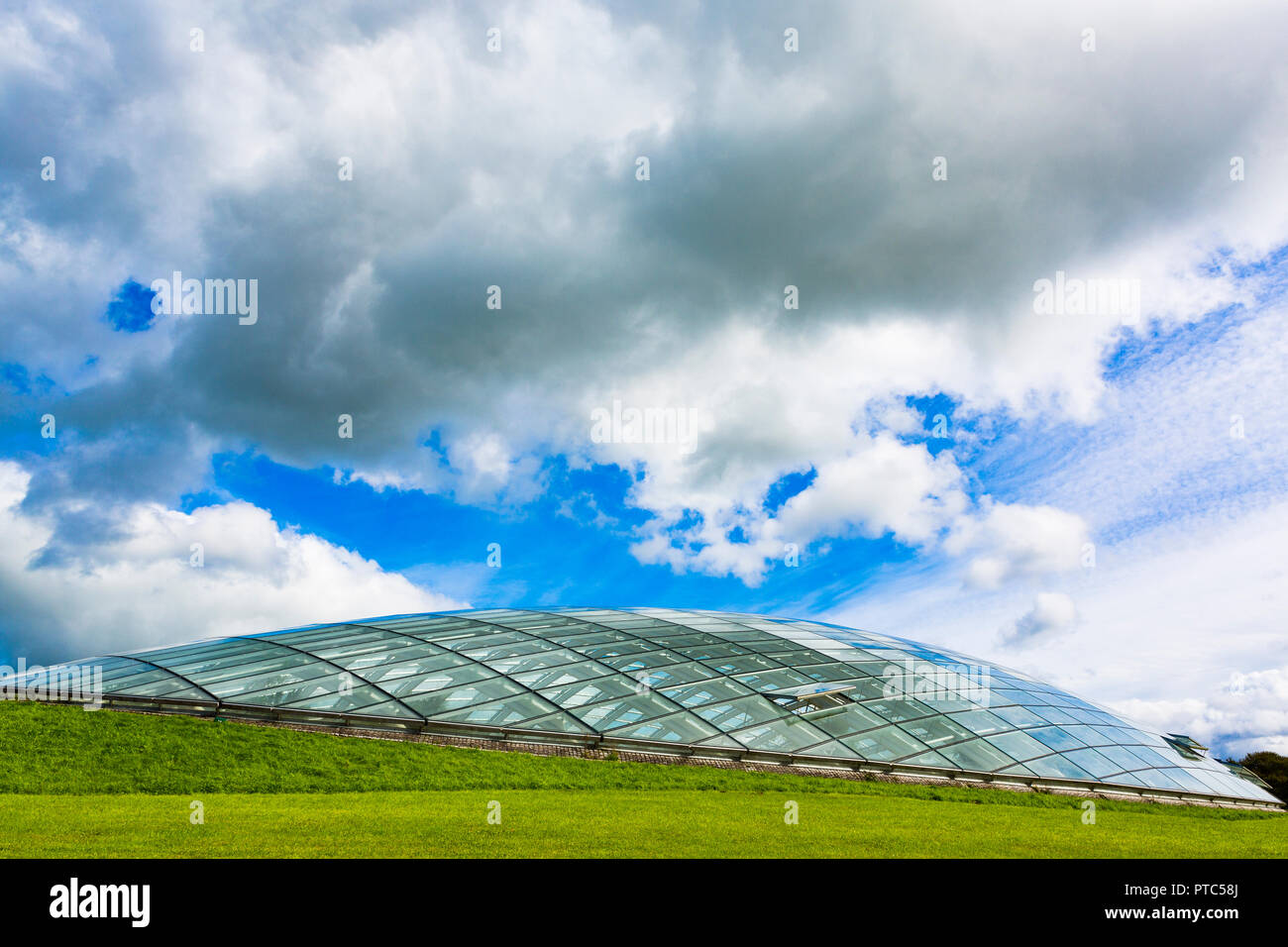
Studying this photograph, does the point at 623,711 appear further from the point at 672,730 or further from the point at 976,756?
the point at 976,756

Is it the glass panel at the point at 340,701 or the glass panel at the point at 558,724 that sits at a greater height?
the glass panel at the point at 340,701

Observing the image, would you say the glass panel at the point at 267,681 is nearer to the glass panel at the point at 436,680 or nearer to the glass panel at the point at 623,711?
the glass panel at the point at 436,680

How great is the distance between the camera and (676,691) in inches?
860

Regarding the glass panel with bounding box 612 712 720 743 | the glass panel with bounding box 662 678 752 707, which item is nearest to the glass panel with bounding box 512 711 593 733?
the glass panel with bounding box 612 712 720 743

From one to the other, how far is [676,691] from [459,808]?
10127 millimetres

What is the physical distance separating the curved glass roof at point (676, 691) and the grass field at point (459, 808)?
201 cm

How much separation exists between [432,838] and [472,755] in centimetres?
745

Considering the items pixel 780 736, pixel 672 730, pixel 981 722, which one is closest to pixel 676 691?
pixel 672 730

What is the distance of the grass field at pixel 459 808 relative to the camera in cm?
999

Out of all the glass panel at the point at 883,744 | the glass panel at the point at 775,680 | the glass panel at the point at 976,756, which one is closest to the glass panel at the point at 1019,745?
the glass panel at the point at 976,756

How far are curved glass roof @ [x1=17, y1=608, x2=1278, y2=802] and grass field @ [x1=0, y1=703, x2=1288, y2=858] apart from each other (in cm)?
201

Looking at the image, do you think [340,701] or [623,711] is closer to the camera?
[340,701]
